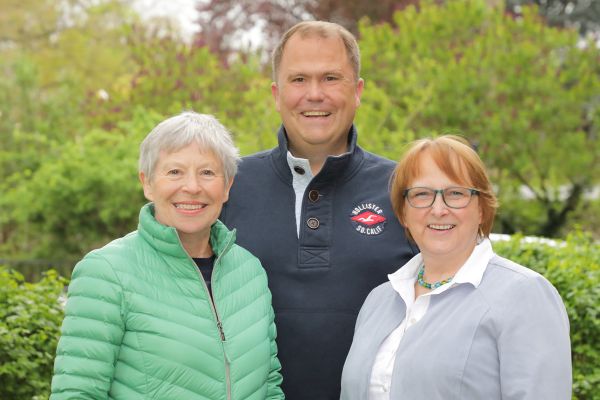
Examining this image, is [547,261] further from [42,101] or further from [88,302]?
[42,101]

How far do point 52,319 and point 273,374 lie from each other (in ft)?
7.69

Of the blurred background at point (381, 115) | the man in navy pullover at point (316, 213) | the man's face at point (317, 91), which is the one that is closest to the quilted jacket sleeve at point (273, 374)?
the man in navy pullover at point (316, 213)

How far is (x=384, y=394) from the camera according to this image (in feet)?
9.98

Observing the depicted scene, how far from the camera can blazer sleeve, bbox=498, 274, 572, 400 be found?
8.98ft

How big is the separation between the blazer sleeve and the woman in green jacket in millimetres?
906

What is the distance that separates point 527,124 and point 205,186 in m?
11.9

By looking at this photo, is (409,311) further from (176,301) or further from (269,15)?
(269,15)

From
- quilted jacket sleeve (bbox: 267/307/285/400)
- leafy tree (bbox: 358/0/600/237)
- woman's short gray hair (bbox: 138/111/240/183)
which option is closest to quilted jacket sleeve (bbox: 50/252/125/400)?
woman's short gray hair (bbox: 138/111/240/183)

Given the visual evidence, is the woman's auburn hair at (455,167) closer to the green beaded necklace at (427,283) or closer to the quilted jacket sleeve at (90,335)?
the green beaded necklace at (427,283)

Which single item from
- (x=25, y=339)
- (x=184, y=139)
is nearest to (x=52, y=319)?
(x=25, y=339)

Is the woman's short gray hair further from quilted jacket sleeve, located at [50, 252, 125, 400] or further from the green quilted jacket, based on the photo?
quilted jacket sleeve, located at [50, 252, 125, 400]

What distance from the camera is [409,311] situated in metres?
3.15

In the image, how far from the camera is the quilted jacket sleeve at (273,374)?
3.37 metres

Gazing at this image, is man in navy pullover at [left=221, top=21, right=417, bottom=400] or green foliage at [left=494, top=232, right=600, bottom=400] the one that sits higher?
man in navy pullover at [left=221, top=21, right=417, bottom=400]
